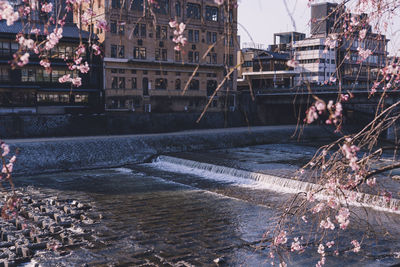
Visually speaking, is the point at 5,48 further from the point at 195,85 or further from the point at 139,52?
the point at 195,85

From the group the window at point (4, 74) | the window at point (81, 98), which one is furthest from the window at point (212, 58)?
the window at point (4, 74)

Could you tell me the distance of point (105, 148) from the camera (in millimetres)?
34562

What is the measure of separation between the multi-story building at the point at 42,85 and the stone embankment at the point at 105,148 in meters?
9.50

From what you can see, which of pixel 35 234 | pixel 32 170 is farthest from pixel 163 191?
pixel 32 170

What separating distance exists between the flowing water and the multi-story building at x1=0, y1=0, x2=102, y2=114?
676 inches

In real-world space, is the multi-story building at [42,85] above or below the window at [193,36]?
below

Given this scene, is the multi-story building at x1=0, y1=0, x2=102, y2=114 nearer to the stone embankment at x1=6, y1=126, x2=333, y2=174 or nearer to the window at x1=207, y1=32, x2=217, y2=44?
the stone embankment at x1=6, y1=126, x2=333, y2=174

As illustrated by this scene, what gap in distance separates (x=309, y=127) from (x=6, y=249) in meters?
44.1

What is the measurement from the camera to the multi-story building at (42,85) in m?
42.2

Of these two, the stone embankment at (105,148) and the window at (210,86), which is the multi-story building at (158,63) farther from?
the stone embankment at (105,148)

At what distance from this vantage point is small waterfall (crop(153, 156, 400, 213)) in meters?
17.8

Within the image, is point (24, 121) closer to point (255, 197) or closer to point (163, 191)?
point (163, 191)

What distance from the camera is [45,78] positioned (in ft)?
148

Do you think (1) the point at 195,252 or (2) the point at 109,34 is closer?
(1) the point at 195,252
